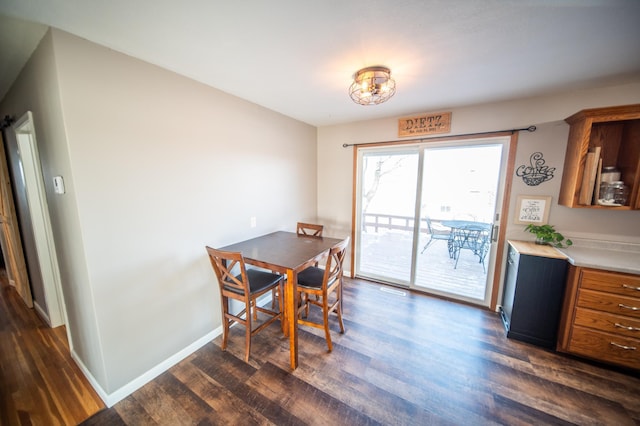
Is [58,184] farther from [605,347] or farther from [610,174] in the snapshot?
[610,174]

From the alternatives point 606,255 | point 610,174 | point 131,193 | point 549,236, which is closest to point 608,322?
point 606,255

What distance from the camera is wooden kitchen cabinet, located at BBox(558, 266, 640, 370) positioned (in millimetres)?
1661

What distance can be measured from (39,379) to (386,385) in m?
2.67

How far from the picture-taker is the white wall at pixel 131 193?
133 cm

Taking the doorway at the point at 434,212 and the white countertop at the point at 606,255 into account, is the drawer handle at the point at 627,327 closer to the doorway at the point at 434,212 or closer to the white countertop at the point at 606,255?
the white countertop at the point at 606,255

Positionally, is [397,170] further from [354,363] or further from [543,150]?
[354,363]

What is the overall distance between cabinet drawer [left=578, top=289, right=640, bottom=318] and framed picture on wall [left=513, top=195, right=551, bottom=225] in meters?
0.78

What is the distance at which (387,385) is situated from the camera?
1658 millimetres

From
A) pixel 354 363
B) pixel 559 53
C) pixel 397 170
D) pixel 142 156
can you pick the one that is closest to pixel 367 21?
pixel 559 53

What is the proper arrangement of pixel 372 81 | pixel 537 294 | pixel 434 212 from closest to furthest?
pixel 372 81 < pixel 537 294 < pixel 434 212

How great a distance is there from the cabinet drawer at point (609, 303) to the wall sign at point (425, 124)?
1951mm

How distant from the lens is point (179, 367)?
1.83 m

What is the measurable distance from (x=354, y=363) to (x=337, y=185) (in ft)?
7.72

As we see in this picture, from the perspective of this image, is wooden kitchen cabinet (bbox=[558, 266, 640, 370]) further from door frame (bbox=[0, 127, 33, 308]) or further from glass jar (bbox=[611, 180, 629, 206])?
door frame (bbox=[0, 127, 33, 308])
